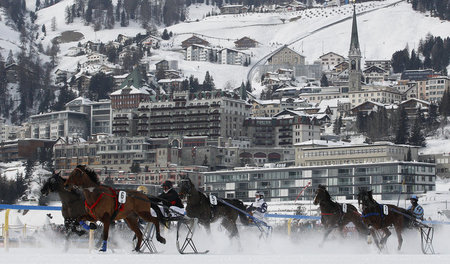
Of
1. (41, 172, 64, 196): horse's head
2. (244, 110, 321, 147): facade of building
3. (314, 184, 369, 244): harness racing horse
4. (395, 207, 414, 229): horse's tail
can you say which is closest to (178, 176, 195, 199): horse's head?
(41, 172, 64, 196): horse's head

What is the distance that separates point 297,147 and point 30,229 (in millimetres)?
114026

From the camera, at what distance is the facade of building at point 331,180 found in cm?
11256

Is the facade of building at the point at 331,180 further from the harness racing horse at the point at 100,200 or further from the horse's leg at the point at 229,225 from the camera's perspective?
the harness racing horse at the point at 100,200

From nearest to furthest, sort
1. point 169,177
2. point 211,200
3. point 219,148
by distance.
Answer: point 211,200, point 169,177, point 219,148

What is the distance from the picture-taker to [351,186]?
380 ft

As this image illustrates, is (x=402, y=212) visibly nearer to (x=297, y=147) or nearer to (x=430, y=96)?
(x=297, y=147)

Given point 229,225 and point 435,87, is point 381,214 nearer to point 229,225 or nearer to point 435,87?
point 229,225

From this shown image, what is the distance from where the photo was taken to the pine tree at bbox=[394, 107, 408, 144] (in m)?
143

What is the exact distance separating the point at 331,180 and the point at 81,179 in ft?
323

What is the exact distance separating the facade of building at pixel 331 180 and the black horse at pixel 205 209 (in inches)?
3346

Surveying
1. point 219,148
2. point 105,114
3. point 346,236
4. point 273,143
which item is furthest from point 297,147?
point 346,236

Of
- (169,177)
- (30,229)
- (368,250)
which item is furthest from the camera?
(169,177)

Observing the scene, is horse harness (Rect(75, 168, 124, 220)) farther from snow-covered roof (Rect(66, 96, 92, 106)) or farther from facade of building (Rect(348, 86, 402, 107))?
snow-covered roof (Rect(66, 96, 92, 106))

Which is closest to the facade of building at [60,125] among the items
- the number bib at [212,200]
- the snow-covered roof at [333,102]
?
the snow-covered roof at [333,102]
